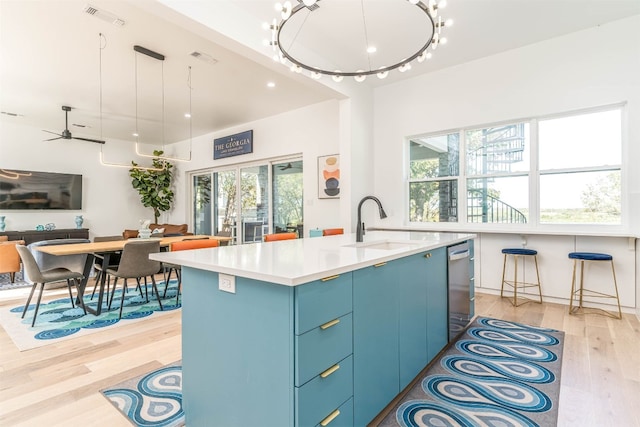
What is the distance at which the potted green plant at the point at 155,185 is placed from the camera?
307 inches

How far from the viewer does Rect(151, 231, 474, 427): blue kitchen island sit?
1.18 metres

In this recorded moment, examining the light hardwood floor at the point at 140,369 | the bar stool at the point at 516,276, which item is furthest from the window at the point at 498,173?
the light hardwood floor at the point at 140,369

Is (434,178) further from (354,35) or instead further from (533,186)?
(354,35)

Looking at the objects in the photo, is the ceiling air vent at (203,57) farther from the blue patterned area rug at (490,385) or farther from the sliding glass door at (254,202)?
the blue patterned area rug at (490,385)

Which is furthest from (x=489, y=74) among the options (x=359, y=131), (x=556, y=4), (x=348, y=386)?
(x=348, y=386)

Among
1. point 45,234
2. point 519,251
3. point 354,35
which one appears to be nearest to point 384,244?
point 519,251

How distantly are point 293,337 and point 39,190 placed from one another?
8248mm

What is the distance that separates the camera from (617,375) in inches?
84.1

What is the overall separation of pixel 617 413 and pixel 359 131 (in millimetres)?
→ 4051

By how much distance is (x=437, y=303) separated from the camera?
2.29 m

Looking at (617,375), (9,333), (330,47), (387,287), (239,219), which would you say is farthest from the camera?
(239,219)

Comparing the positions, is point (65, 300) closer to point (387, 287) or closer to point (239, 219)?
point (239, 219)

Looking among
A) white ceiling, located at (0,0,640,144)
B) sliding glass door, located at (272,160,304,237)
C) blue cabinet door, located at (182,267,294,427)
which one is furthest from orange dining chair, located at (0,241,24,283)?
blue cabinet door, located at (182,267,294,427)

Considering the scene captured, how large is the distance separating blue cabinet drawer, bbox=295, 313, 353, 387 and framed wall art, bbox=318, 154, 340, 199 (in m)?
3.92
